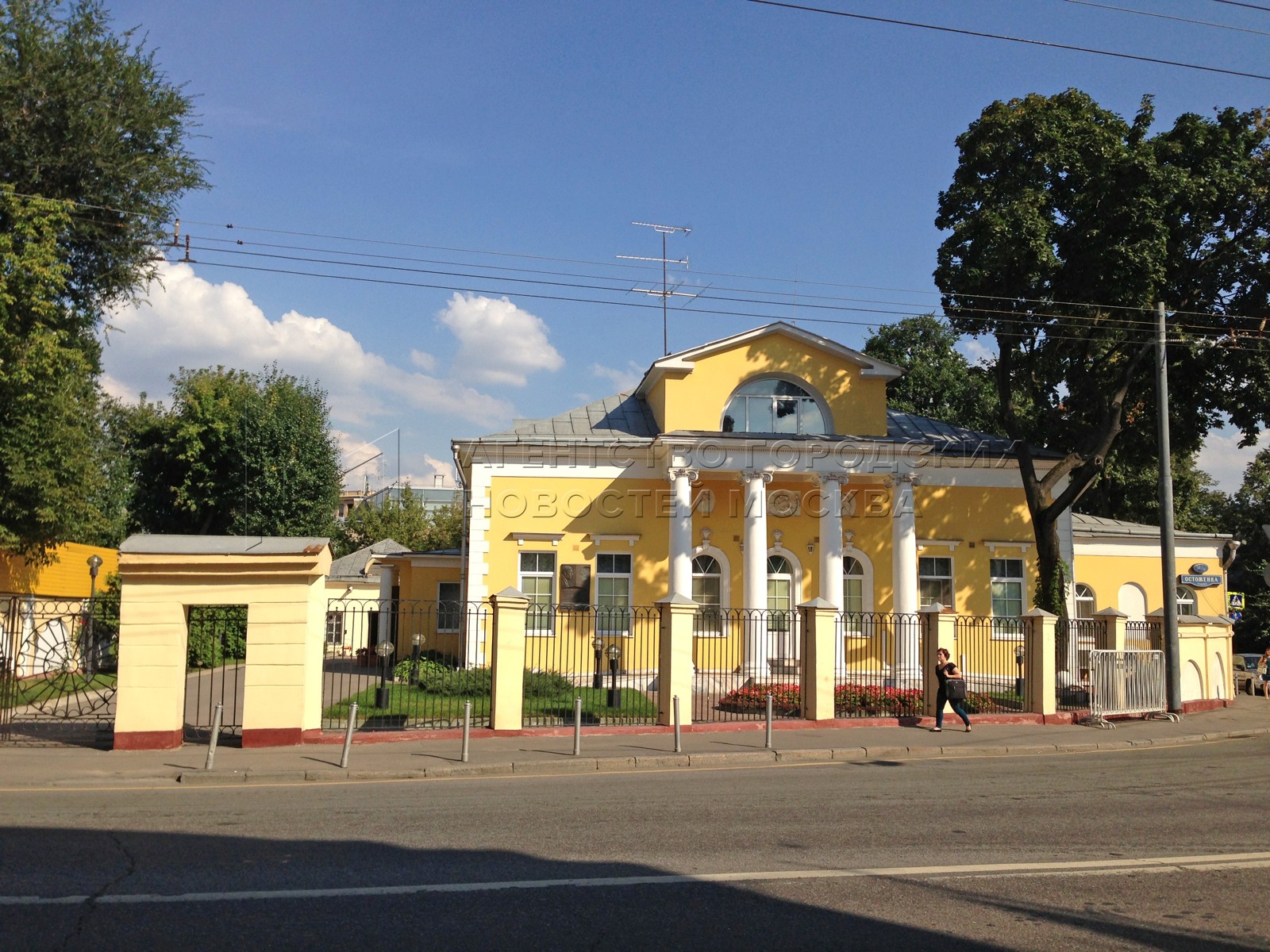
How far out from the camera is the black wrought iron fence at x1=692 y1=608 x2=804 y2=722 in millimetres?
19688

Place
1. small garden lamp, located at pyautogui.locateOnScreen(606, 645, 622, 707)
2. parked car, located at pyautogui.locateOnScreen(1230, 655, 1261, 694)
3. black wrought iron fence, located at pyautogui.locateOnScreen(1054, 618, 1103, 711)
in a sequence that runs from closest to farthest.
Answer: small garden lamp, located at pyautogui.locateOnScreen(606, 645, 622, 707), black wrought iron fence, located at pyautogui.locateOnScreen(1054, 618, 1103, 711), parked car, located at pyautogui.locateOnScreen(1230, 655, 1261, 694)

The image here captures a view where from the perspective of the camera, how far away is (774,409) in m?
27.8

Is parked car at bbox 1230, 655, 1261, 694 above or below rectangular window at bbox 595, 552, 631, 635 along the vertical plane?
below

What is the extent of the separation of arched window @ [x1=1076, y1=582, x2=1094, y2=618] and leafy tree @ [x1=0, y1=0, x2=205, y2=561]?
97.8 feet

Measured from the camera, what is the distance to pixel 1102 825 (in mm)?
9492

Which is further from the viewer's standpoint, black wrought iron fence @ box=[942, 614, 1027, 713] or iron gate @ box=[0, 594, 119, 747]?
black wrought iron fence @ box=[942, 614, 1027, 713]

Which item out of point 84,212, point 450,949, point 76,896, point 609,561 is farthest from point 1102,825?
point 84,212

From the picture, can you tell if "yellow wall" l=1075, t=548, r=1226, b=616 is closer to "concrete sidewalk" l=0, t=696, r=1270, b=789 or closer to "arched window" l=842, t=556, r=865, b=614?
"arched window" l=842, t=556, r=865, b=614


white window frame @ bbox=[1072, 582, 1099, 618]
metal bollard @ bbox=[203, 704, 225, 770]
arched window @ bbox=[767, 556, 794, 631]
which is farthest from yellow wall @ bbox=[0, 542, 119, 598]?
white window frame @ bbox=[1072, 582, 1099, 618]

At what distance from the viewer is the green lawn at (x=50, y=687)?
15742 mm

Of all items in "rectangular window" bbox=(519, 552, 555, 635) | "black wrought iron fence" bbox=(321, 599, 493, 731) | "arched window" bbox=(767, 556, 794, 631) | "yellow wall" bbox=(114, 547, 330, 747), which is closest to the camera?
"yellow wall" bbox=(114, 547, 330, 747)

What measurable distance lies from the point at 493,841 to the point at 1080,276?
2272 cm

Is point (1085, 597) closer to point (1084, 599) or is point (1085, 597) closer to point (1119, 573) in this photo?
point (1084, 599)

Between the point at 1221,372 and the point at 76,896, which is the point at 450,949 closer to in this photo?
the point at 76,896
